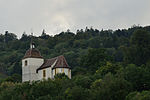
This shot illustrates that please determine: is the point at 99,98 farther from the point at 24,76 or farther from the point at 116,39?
the point at 116,39

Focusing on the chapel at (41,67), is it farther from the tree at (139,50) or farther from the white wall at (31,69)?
the tree at (139,50)

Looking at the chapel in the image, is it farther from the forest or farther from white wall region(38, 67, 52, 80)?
the forest

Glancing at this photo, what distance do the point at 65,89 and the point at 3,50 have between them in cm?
10591

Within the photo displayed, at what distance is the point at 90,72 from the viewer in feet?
240

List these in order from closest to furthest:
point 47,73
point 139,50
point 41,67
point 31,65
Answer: point 47,73
point 41,67
point 31,65
point 139,50

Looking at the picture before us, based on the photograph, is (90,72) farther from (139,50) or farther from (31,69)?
(31,69)

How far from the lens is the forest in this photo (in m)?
45.7

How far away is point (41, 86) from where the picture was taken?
50406 millimetres

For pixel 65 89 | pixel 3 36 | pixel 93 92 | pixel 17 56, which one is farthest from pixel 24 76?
pixel 3 36

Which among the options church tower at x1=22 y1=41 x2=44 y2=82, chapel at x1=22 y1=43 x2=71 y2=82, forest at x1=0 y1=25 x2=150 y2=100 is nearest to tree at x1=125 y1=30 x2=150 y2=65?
forest at x1=0 y1=25 x2=150 y2=100

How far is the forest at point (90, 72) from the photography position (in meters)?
45.7

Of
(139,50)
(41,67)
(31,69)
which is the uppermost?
(139,50)

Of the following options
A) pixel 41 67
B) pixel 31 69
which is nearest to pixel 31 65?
pixel 31 69

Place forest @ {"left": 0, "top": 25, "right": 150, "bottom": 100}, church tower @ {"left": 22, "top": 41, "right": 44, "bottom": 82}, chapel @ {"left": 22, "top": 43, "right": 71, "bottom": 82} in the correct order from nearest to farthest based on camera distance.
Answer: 1. forest @ {"left": 0, "top": 25, "right": 150, "bottom": 100}
2. chapel @ {"left": 22, "top": 43, "right": 71, "bottom": 82}
3. church tower @ {"left": 22, "top": 41, "right": 44, "bottom": 82}
